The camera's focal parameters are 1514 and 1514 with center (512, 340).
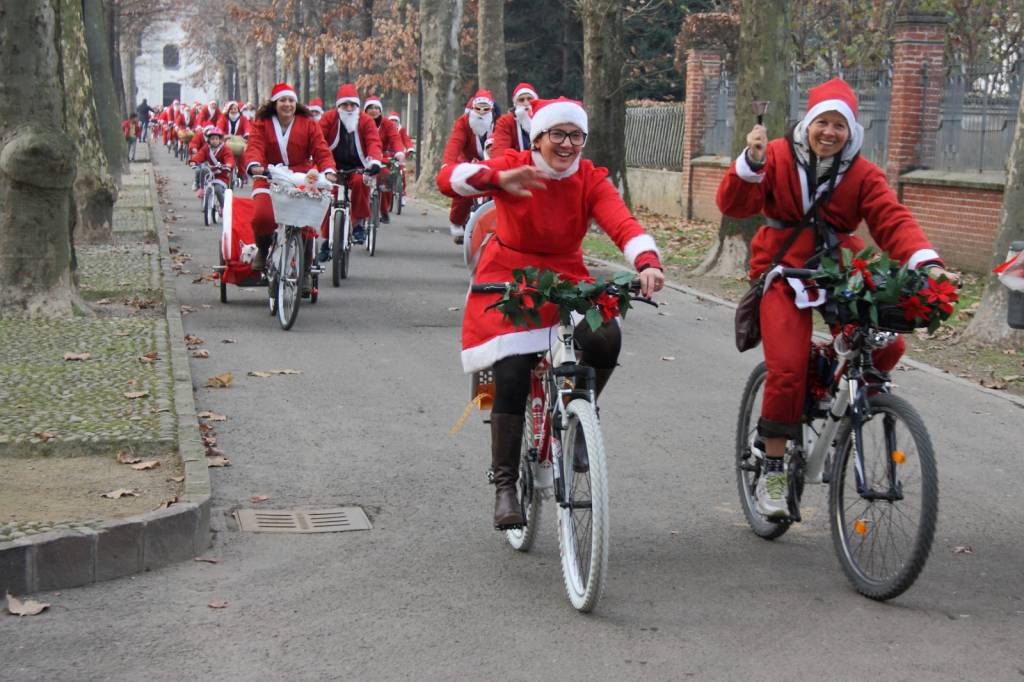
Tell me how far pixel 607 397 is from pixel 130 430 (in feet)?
10.6

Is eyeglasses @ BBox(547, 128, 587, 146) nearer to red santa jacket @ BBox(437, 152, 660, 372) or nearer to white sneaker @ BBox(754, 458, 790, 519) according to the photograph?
red santa jacket @ BBox(437, 152, 660, 372)

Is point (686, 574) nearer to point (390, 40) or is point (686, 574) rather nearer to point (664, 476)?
A: point (664, 476)

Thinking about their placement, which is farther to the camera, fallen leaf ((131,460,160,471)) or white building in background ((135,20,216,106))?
white building in background ((135,20,216,106))

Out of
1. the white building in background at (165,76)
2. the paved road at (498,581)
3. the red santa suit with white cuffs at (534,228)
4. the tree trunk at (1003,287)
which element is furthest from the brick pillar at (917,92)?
the white building in background at (165,76)

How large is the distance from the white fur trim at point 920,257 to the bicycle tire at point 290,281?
7.17 meters

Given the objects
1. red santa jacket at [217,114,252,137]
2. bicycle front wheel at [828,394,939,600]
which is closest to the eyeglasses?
bicycle front wheel at [828,394,939,600]

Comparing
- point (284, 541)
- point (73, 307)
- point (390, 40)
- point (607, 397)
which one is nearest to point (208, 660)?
point (284, 541)

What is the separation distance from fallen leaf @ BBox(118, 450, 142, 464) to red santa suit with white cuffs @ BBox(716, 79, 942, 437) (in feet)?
9.93

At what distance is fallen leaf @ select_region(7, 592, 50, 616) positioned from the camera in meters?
5.23

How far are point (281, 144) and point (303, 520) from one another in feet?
23.9

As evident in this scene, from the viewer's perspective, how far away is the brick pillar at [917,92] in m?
20.2

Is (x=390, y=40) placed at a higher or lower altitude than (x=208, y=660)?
higher

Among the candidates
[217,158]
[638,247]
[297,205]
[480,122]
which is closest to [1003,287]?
[297,205]

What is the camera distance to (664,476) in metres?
7.55
